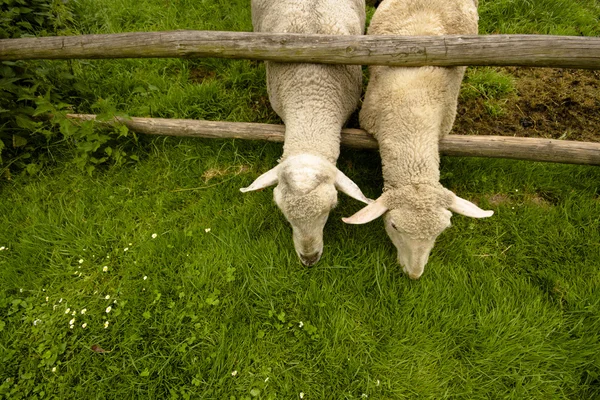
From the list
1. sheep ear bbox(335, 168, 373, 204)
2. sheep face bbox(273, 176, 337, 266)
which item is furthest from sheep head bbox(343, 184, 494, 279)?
sheep face bbox(273, 176, 337, 266)

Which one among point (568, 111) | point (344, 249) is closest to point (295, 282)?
point (344, 249)

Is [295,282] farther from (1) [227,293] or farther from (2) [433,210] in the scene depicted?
(2) [433,210]

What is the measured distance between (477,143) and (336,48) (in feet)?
5.04

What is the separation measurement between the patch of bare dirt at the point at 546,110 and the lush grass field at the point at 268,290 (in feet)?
1.89

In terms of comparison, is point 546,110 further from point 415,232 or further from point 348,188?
point 348,188

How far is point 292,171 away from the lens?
100 inches

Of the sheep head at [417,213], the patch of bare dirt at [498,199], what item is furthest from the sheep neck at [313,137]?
the patch of bare dirt at [498,199]

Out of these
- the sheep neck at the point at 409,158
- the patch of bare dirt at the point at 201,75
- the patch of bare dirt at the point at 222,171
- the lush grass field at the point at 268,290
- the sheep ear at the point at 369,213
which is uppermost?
the patch of bare dirt at the point at 201,75

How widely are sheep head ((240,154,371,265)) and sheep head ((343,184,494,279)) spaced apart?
18 centimetres

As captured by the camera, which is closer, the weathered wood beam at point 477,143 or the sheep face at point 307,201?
the sheep face at point 307,201

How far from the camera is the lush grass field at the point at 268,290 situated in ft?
8.28

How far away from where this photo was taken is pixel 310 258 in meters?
2.84

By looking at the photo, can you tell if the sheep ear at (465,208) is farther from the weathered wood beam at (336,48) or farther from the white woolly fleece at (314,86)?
the weathered wood beam at (336,48)

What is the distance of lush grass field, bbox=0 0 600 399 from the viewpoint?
2.52 metres
